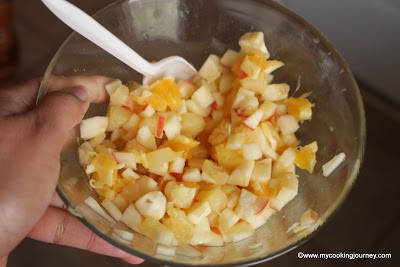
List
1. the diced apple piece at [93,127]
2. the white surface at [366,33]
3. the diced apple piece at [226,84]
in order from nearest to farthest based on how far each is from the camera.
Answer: the diced apple piece at [93,127], the diced apple piece at [226,84], the white surface at [366,33]

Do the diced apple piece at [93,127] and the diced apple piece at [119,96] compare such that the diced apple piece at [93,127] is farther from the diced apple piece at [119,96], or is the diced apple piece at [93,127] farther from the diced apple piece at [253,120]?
the diced apple piece at [253,120]

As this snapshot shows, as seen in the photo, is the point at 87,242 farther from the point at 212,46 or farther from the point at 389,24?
the point at 389,24

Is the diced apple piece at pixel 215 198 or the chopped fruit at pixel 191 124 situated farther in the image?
the chopped fruit at pixel 191 124

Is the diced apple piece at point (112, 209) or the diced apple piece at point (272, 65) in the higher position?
the diced apple piece at point (272, 65)

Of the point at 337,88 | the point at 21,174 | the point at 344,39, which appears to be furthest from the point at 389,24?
the point at 21,174

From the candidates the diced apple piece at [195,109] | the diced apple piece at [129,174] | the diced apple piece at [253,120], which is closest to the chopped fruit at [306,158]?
the diced apple piece at [253,120]

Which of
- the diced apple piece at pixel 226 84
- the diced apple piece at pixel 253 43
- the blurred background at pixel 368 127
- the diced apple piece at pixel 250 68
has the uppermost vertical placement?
the diced apple piece at pixel 253 43
